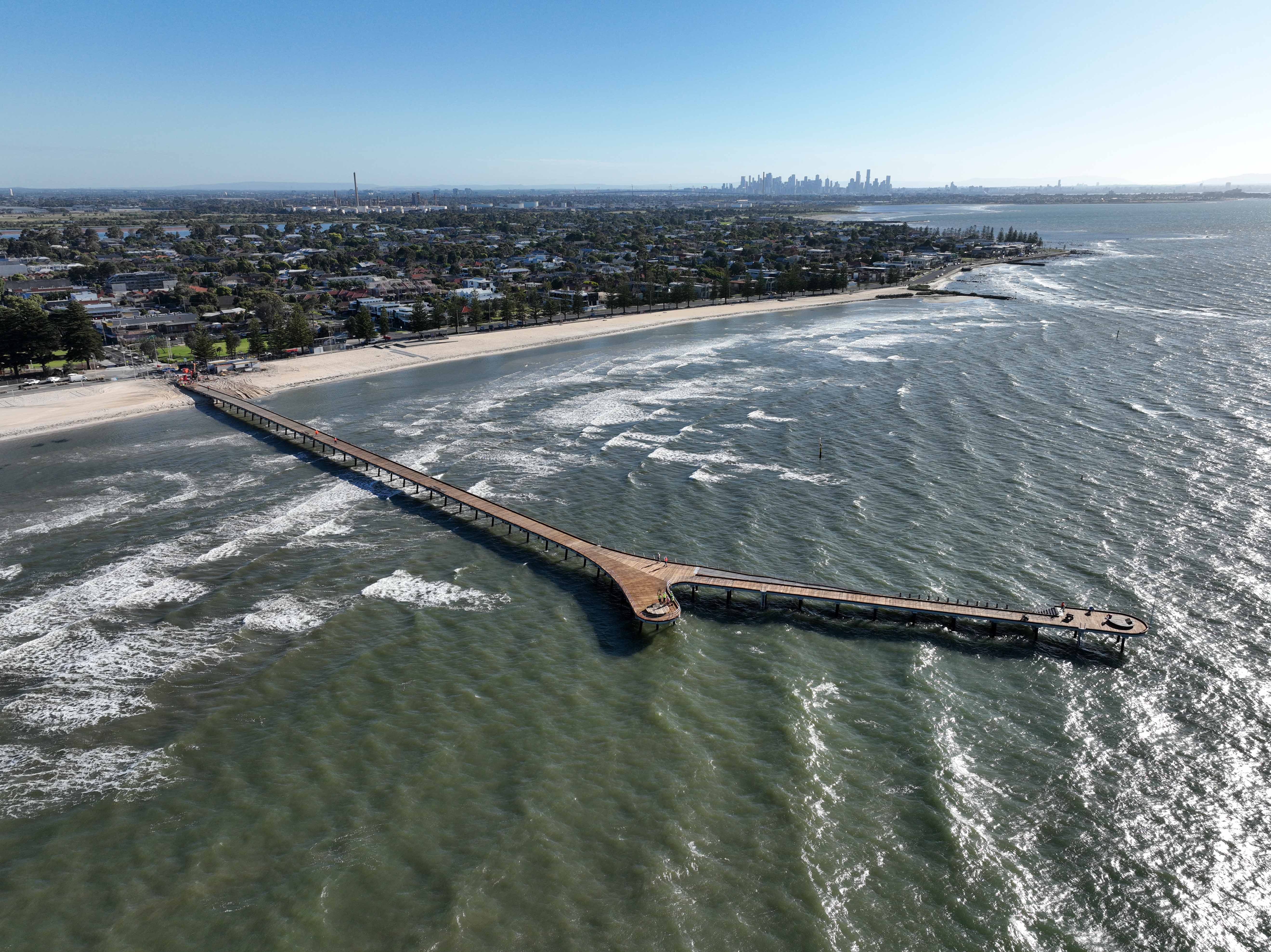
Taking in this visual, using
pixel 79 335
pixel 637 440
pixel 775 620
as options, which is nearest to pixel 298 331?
pixel 79 335

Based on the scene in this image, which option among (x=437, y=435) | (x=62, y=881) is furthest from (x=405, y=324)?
(x=62, y=881)

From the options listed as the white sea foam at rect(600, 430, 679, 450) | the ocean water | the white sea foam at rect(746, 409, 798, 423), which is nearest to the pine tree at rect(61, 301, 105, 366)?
the ocean water

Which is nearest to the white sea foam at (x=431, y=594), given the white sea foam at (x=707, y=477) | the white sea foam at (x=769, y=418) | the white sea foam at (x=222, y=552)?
the white sea foam at (x=222, y=552)

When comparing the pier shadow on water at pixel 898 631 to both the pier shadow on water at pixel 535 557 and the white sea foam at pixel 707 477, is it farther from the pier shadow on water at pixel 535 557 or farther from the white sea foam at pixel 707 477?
the white sea foam at pixel 707 477

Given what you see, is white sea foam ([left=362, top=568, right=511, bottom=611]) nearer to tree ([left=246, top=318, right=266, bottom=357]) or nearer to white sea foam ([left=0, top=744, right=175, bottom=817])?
white sea foam ([left=0, top=744, right=175, bottom=817])

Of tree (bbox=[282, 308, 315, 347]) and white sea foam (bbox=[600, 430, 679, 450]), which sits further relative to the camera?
tree (bbox=[282, 308, 315, 347])

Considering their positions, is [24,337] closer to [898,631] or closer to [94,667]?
[94,667]
